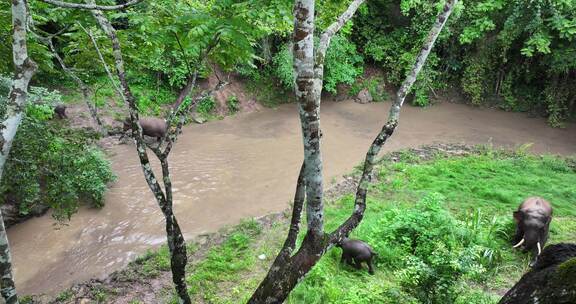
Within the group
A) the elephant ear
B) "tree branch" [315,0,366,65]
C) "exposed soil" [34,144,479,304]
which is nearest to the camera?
"tree branch" [315,0,366,65]

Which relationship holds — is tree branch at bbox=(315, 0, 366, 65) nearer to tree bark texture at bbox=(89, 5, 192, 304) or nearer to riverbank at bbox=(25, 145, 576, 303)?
tree bark texture at bbox=(89, 5, 192, 304)

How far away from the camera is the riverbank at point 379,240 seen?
5.82 meters

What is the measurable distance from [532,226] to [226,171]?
6.62 m

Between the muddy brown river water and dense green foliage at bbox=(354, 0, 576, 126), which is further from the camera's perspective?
dense green foliage at bbox=(354, 0, 576, 126)

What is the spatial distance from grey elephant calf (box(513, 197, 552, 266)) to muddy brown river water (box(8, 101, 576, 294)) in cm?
415

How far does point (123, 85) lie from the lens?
13.9ft

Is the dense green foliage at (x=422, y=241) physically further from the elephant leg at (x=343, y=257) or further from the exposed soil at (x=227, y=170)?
the exposed soil at (x=227, y=170)

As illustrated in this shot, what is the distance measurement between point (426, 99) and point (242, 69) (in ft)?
22.1

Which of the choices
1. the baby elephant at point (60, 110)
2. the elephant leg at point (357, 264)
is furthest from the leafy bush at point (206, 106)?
the elephant leg at point (357, 264)

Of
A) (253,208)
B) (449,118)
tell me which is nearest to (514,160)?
(449,118)

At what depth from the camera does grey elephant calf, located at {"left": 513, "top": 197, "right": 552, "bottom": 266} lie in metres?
6.48

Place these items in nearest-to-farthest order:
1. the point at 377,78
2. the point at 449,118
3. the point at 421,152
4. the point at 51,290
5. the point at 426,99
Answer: the point at 51,290
the point at 421,152
the point at 449,118
the point at 426,99
the point at 377,78

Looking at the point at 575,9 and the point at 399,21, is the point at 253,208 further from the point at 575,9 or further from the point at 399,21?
the point at 399,21

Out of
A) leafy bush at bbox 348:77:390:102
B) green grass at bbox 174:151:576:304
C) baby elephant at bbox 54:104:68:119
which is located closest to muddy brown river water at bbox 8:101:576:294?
leafy bush at bbox 348:77:390:102
